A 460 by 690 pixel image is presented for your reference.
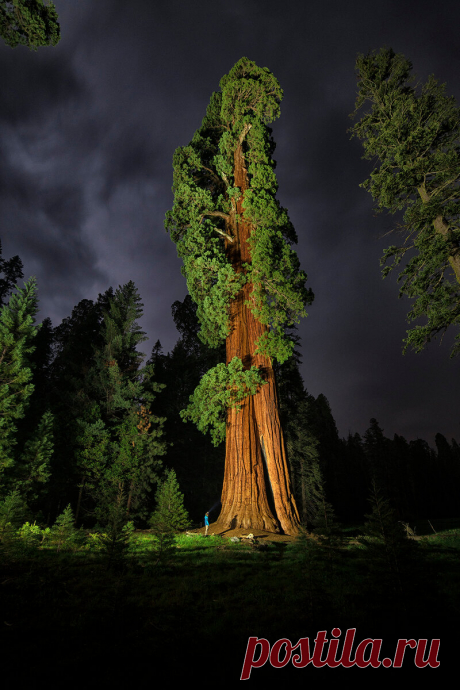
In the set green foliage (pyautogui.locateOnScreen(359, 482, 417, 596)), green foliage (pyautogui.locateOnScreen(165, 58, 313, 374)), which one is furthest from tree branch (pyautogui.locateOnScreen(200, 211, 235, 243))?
green foliage (pyautogui.locateOnScreen(359, 482, 417, 596))

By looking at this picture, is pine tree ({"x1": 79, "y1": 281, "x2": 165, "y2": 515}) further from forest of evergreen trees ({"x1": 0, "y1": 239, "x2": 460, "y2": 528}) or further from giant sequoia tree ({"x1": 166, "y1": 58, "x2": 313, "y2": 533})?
giant sequoia tree ({"x1": 166, "y1": 58, "x2": 313, "y2": 533})

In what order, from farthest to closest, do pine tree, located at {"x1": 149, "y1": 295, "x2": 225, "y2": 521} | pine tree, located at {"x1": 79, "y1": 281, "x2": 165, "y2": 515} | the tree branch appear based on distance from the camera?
pine tree, located at {"x1": 149, "y1": 295, "x2": 225, "y2": 521} → pine tree, located at {"x1": 79, "y1": 281, "x2": 165, "y2": 515} → the tree branch

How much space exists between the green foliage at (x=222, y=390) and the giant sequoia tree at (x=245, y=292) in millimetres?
35

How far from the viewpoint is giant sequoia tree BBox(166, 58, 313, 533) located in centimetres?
998

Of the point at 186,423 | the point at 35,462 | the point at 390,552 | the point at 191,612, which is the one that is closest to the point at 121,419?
the point at 35,462

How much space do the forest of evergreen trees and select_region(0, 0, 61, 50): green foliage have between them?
38.4ft

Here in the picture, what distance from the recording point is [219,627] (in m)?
3.34

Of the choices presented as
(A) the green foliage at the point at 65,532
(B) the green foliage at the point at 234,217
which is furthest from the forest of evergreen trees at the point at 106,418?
(B) the green foliage at the point at 234,217

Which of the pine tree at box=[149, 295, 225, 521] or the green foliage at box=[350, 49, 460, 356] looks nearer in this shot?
the green foliage at box=[350, 49, 460, 356]

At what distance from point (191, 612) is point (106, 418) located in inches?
810

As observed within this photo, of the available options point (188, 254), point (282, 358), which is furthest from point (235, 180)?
point (282, 358)

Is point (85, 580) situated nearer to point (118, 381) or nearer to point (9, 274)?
point (118, 381)

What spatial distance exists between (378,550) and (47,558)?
685 centimetres

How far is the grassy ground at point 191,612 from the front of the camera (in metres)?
2.66
